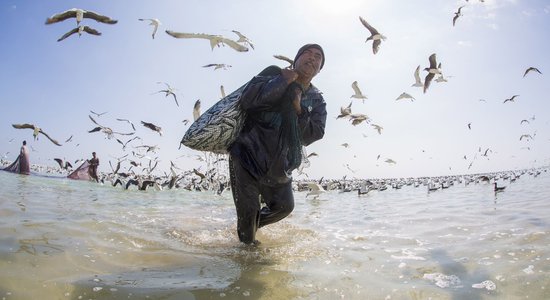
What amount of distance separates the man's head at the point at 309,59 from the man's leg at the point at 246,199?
1354mm

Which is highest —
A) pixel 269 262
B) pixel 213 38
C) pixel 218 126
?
pixel 213 38

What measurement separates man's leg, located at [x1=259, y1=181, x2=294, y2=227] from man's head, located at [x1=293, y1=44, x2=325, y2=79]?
4.57ft

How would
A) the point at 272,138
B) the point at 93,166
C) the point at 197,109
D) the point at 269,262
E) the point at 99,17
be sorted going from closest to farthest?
the point at 269,262 < the point at 272,138 < the point at 99,17 < the point at 197,109 < the point at 93,166

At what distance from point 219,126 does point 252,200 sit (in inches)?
38.2

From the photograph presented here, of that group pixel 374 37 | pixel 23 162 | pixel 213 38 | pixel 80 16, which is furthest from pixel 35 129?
pixel 23 162

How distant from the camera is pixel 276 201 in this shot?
14.9 feet

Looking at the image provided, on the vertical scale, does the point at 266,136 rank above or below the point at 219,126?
below

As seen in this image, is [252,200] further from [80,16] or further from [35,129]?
[35,129]

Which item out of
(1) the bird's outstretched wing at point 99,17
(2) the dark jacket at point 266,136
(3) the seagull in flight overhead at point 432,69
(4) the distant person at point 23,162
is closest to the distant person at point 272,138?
(2) the dark jacket at point 266,136

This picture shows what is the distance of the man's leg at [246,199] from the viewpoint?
4.34 meters

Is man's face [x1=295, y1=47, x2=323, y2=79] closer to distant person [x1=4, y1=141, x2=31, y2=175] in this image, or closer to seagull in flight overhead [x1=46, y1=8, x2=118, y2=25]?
seagull in flight overhead [x1=46, y1=8, x2=118, y2=25]

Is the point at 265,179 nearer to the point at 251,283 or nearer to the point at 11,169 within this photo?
the point at 251,283

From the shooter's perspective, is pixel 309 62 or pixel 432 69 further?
pixel 432 69

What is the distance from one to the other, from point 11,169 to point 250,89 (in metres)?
21.6
